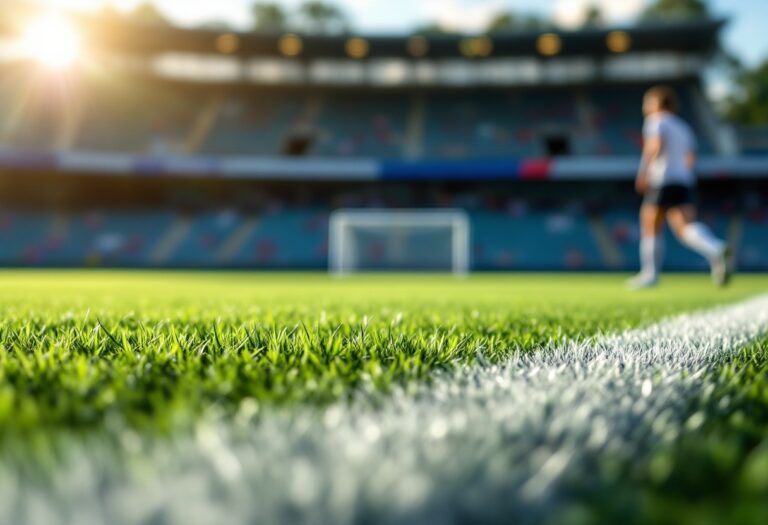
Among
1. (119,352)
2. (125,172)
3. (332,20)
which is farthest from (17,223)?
(119,352)

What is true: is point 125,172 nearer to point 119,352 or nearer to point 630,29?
point 630,29

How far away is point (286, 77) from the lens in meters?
24.7

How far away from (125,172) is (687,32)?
20015 millimetres

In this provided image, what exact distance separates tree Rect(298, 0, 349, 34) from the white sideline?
1395 inches

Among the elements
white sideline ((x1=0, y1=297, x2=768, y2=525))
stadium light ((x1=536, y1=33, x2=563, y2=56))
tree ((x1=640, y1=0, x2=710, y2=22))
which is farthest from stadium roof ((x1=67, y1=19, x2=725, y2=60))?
white sideline ((x1=0, y1=297, x2=768, y2=525))

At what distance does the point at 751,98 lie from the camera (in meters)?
31.4

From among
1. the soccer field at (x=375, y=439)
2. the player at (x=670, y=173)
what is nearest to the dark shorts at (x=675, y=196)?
the player at (x=670, y=173)

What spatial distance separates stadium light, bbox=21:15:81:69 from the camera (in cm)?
2248

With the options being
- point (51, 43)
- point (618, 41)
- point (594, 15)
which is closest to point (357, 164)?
point (618, 41)

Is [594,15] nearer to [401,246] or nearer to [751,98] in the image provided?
[751,98]

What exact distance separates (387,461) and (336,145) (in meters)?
23.0

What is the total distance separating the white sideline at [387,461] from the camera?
49cm

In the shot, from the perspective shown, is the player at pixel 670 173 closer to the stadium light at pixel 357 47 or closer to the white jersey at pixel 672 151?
the white jersey at pixel 672 151

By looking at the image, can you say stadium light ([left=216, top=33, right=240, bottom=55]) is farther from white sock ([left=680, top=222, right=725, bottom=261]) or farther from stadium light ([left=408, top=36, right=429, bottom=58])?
white sock ([left=680, top=222, right=725, bottom=261])
